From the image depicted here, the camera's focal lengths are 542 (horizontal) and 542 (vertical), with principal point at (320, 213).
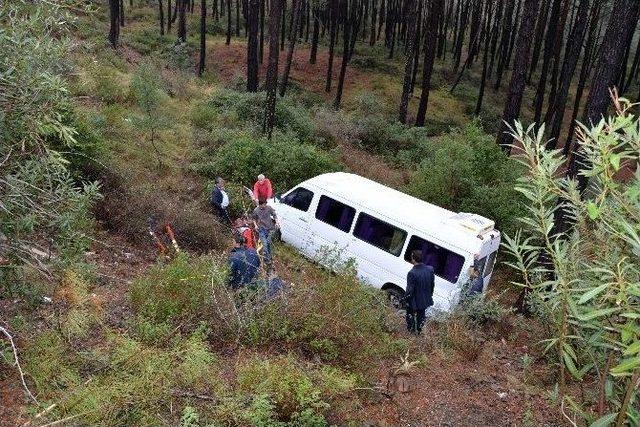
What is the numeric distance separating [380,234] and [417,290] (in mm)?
2362

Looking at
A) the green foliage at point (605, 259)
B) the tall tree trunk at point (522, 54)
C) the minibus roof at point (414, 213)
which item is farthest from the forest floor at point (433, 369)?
the tall tree trunk at point (522, 54)

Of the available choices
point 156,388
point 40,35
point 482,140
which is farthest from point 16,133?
point 482,140

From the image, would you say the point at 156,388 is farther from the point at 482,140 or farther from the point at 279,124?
the point at 279,124

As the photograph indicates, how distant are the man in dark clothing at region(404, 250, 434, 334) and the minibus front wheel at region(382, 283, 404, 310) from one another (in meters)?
1.14

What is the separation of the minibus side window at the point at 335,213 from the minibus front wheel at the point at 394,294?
57.1 inches

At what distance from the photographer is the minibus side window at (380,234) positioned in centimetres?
1063

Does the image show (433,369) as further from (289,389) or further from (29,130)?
(29,130)

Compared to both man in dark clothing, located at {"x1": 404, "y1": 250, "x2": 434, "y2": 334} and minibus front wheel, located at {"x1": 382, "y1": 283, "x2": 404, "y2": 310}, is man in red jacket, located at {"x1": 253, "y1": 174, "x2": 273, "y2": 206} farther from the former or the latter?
man in dark clothing, located at {"x1": 404, "y1": 250, "x2": 434, "y2": 334}

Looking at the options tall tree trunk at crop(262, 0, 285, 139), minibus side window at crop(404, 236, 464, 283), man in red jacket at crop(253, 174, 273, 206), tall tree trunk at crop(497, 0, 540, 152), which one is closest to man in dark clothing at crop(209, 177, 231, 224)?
man in red jacket at crop(253, 174, 273, 206)

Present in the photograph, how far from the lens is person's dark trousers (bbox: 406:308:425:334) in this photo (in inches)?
349

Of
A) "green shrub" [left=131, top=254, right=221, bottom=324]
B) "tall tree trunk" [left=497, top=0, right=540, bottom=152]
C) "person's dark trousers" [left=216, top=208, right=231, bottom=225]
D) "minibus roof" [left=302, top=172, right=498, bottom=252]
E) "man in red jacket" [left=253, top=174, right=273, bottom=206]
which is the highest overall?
"tall tree trunk" [left=497, top=0, right=540, bottom=152]

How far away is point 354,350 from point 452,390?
1.39 meters

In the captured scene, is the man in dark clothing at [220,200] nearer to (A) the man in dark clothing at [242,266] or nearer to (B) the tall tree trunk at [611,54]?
(A) the man in dark clothing at [242,266]

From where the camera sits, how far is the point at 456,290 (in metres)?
9.87
